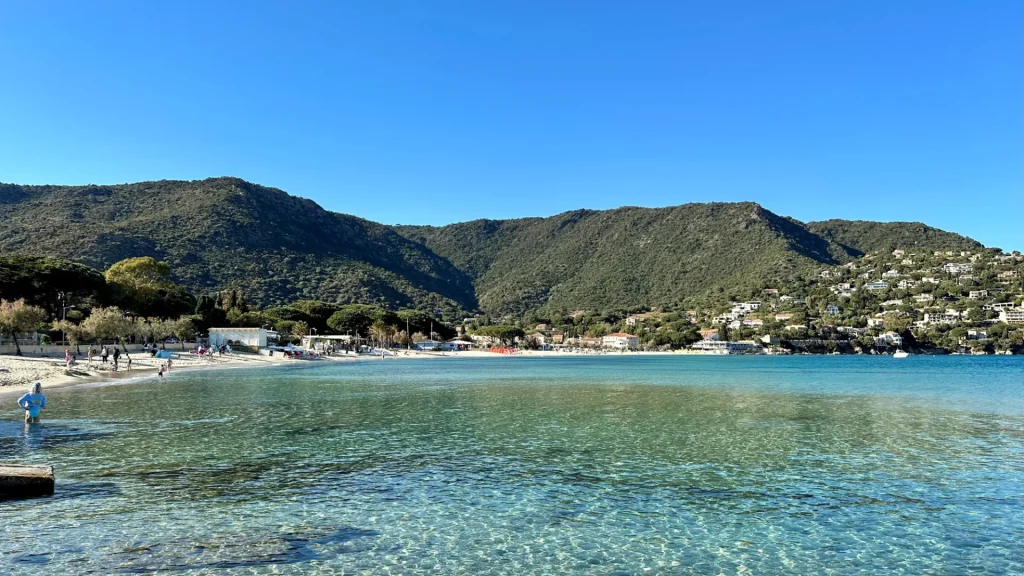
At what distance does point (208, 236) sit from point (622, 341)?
102877 mm

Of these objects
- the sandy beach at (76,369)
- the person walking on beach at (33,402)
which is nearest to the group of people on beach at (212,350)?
the sandy beach at (76,369)

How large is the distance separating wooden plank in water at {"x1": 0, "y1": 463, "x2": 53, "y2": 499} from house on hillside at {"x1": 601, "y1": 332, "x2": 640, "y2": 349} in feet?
541

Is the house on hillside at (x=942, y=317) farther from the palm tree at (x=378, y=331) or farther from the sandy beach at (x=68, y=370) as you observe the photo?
the sandy beach at (x=68, y=370)

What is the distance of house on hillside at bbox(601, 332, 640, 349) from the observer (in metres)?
173

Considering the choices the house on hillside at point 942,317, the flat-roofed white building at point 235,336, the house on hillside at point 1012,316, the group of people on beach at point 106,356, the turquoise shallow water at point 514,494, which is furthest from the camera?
the house on hillside at point 942,317

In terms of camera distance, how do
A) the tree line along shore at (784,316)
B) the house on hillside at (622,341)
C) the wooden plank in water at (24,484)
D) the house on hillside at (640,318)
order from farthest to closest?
the house on hillside at (640,318)
the house on hillside at (622,341)
the tree line along shore at (784,316)
the wooden plank in water at (24,484)

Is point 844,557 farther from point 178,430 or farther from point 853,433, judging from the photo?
point 178,430

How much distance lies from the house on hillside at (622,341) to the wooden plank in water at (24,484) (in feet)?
541

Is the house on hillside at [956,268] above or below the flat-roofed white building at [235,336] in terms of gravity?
above

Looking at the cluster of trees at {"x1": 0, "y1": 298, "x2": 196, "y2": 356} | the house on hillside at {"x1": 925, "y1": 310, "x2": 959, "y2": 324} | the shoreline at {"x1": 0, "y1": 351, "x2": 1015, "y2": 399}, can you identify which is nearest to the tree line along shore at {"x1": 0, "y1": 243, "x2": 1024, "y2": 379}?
the house on hillside at {"x1": 925, "y1": 310, "x2": 959, "y2": 324}

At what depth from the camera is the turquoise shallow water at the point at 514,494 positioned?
27.6ft

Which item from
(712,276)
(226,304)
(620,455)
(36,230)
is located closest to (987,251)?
(712,276)

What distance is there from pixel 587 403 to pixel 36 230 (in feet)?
429

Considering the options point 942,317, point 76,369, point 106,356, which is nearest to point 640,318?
point 942,317
